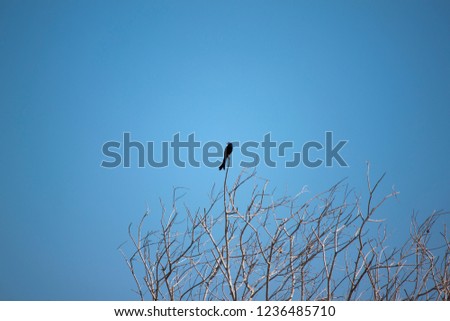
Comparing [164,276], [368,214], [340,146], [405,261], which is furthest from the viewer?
[340,146]

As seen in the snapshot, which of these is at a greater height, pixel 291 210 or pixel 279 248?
pixel 291 210

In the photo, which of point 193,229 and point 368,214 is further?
point 193,229

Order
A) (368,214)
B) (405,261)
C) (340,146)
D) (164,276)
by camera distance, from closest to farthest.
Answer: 1. (368,214)
2. (164,276)
3. (405,261)
4. (340,146)

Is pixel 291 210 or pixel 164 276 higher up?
pixel 291 210

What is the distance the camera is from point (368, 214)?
116 inches

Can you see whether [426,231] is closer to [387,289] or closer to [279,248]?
[387,289]
